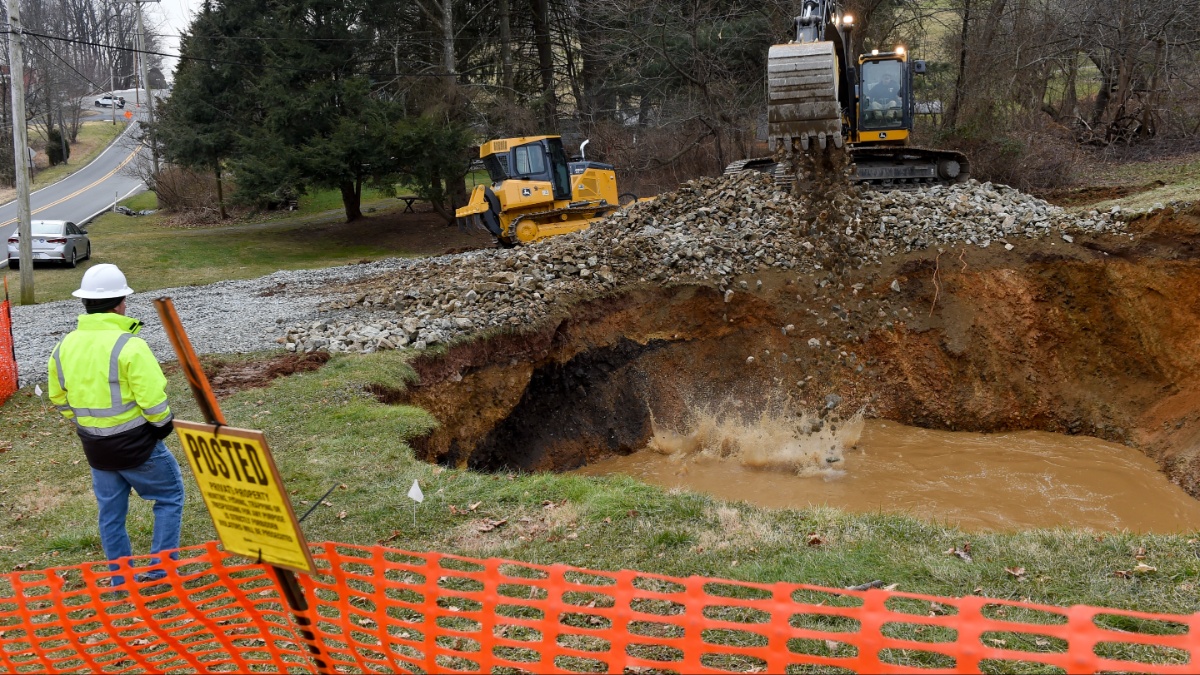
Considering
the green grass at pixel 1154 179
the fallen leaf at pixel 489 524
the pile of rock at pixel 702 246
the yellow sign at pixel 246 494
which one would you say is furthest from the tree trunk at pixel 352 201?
the yellow sign at pixel 246 494

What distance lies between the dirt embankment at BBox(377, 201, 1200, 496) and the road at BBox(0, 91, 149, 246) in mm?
24963

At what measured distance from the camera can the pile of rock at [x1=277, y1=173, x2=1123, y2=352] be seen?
12.7 m

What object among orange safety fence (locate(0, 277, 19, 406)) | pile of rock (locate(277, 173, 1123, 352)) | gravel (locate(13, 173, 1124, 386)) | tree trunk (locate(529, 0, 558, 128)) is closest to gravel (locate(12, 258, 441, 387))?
gravel (locate(13, 173, 1124, 386))

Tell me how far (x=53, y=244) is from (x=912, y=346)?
73.9 feet

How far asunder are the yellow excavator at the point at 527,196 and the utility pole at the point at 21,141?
365 inches

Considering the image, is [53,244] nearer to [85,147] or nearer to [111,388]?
[111,388]

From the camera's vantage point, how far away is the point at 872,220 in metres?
14.2

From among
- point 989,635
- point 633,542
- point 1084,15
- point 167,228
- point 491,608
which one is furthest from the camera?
point 167,228

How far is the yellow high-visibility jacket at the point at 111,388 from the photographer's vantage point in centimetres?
483

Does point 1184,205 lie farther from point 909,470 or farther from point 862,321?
point 909,470

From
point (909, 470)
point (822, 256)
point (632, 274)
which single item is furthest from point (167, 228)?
point (909, 470)

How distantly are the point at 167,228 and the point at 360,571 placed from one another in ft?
101

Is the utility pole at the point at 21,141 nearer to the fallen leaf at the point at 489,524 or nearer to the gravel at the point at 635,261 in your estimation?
the gravel at the point at 635,261

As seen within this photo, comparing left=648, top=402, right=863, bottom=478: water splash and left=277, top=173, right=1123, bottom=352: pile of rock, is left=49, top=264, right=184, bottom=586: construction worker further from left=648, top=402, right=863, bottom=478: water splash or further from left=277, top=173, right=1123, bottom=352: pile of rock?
left=648, top=402, right=863, bottom=478: water splash
